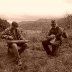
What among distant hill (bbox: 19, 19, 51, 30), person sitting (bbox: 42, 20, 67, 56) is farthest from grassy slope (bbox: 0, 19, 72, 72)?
distant hill (bbox: 19, 19, 51, 30)

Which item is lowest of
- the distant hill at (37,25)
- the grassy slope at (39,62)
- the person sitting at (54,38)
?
the grassy slope at (39,62)

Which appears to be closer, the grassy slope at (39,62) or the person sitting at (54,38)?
the grassy slope at (39,62)

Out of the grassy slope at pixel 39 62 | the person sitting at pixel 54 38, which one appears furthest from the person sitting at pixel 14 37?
the person sitting at pixel 54 38

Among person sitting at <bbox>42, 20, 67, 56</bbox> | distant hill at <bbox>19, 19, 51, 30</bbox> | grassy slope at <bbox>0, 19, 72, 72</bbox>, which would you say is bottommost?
grassy slope at <bbox>0, 19, 72, 72</bbox>

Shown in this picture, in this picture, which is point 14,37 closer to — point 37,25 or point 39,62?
point 39,62

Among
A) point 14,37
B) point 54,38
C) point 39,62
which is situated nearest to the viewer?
point 39,62

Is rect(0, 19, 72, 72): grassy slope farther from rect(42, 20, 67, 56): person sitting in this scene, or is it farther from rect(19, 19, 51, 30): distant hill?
rect(19, 19, 51, 30): distant hill

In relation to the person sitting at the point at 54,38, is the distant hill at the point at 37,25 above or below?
below

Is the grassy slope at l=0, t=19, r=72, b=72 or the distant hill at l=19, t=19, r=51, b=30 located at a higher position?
the distant hill at l=19, t=19, r=51, b=30

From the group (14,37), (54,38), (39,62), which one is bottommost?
(39,62)

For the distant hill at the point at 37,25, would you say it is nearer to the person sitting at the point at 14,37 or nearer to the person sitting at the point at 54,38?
the person sitting at the point at 54,38

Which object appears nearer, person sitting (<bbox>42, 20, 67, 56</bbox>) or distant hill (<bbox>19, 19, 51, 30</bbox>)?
person sitting (<bbox>42, 20, 67, 56</bbox>)

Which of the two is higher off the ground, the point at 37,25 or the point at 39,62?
the point at 37,25

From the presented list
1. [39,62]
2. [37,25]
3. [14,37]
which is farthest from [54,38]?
[37,25]
